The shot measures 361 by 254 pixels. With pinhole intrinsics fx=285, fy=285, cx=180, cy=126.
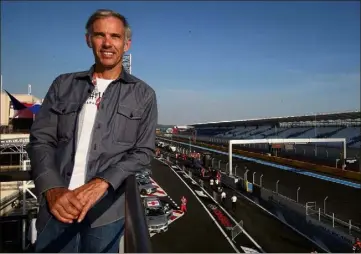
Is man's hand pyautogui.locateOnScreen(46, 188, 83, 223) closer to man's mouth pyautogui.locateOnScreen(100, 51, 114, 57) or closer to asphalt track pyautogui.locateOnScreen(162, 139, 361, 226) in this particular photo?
man's mouth pyautogui.locateOnScreen(100, 51, 114, 57)

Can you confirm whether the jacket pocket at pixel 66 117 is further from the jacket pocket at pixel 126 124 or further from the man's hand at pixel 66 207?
the man's hand at pixel 66 207

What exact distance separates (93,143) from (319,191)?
65.4 feet

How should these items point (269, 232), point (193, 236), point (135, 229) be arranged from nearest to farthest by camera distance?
point (135, 229) → point (193, 236) → point (269, 232)

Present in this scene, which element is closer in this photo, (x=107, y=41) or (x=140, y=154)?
(x=140, y=154)

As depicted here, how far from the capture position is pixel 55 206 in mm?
1407

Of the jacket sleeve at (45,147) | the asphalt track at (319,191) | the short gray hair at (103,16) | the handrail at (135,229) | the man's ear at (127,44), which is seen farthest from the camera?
the asphalt track at (319,191)

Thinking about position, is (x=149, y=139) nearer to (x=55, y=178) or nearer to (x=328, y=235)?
(x=55, y=178)

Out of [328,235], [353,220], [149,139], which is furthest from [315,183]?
[149,139]

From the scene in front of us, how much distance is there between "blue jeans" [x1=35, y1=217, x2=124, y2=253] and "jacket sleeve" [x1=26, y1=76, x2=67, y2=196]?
0.24 meters

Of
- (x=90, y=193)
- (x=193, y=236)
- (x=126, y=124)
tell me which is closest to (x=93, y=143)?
(x=126, y=124)

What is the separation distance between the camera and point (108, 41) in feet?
5.98

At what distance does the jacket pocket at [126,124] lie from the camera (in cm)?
175

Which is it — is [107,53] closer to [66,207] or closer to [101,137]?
[101,137]

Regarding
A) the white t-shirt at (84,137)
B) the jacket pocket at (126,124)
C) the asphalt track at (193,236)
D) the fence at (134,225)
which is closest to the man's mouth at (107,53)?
the white t-shirt at (84,137)
